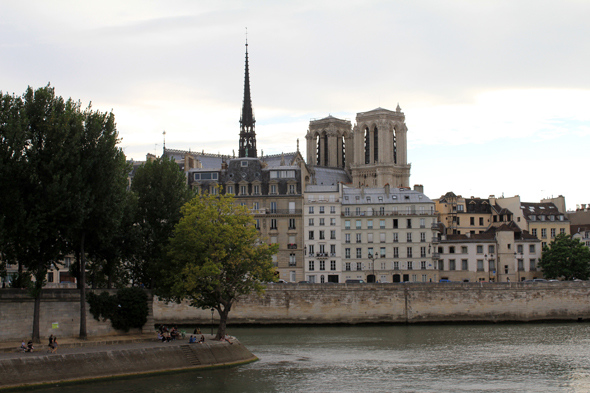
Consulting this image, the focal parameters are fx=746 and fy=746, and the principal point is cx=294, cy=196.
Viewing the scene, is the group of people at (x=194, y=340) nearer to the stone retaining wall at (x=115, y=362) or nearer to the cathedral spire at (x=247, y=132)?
the stone retaining wall at (x=115, y=362)

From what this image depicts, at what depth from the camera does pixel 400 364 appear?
1700 inches

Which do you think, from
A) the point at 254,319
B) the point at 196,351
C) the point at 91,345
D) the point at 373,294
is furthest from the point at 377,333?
the point at 91,345

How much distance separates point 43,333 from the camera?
4188 centimetres

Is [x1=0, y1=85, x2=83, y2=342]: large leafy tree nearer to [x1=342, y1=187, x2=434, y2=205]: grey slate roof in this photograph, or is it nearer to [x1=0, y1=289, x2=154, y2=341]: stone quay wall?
[x1=0, y1=289, x2=154, y2=341]: stone quay wall

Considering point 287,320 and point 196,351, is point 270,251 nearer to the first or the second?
point 196,351

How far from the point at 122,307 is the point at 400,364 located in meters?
17.1

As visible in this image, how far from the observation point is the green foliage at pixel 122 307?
44594mm

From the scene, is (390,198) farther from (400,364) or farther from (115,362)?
(115,362)

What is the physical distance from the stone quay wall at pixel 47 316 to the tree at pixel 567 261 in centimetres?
5345

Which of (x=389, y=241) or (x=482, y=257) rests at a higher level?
(x=389, y=241)

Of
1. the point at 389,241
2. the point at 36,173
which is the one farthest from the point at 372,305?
the point at 36,173

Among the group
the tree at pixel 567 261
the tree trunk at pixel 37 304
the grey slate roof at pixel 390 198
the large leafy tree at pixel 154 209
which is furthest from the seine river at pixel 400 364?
the grey slate roof at pixel 390 198

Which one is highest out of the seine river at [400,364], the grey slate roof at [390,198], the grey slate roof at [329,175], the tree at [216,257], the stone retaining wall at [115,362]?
the grey slate roof at [329,175]

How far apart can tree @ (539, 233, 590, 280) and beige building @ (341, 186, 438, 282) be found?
13605 millimetres
